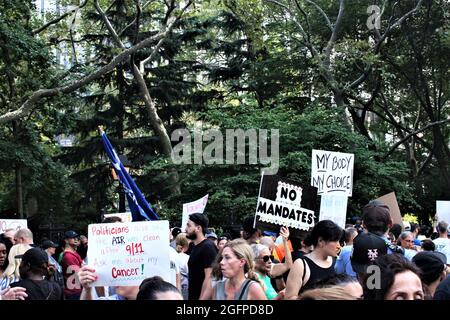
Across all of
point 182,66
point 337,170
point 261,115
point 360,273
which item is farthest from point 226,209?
point 360,273

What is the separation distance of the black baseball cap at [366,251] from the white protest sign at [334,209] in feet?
9.95

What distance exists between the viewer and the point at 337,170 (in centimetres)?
1097

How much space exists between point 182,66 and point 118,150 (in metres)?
4.59

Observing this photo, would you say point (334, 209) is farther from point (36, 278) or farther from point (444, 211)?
point (444, 211)

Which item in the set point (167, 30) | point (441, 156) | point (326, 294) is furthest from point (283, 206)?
point (441, 156)

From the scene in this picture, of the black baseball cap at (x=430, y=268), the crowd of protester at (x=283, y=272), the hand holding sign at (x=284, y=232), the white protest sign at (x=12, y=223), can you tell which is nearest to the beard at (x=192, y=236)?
the crowd of protester at (x=283, y=272)

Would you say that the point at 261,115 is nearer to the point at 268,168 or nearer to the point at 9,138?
the point at 268,168

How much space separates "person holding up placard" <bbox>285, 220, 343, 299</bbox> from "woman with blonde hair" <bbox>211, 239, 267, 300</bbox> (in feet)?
1.40

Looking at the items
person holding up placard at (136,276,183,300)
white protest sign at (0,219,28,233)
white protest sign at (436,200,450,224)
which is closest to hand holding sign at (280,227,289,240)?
person holding up placard at (136,276,183,300)

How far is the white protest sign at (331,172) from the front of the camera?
10.7 meters

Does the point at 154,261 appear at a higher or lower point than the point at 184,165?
lower

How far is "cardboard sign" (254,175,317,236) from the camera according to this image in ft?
27.0

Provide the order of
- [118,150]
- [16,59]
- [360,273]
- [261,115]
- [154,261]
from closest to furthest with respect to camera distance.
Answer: [154,261]
[360,273]
[16,59]
[261,115]
[118,150]

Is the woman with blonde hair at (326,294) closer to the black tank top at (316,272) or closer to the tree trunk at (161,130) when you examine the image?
the black tank top at (316,272)
